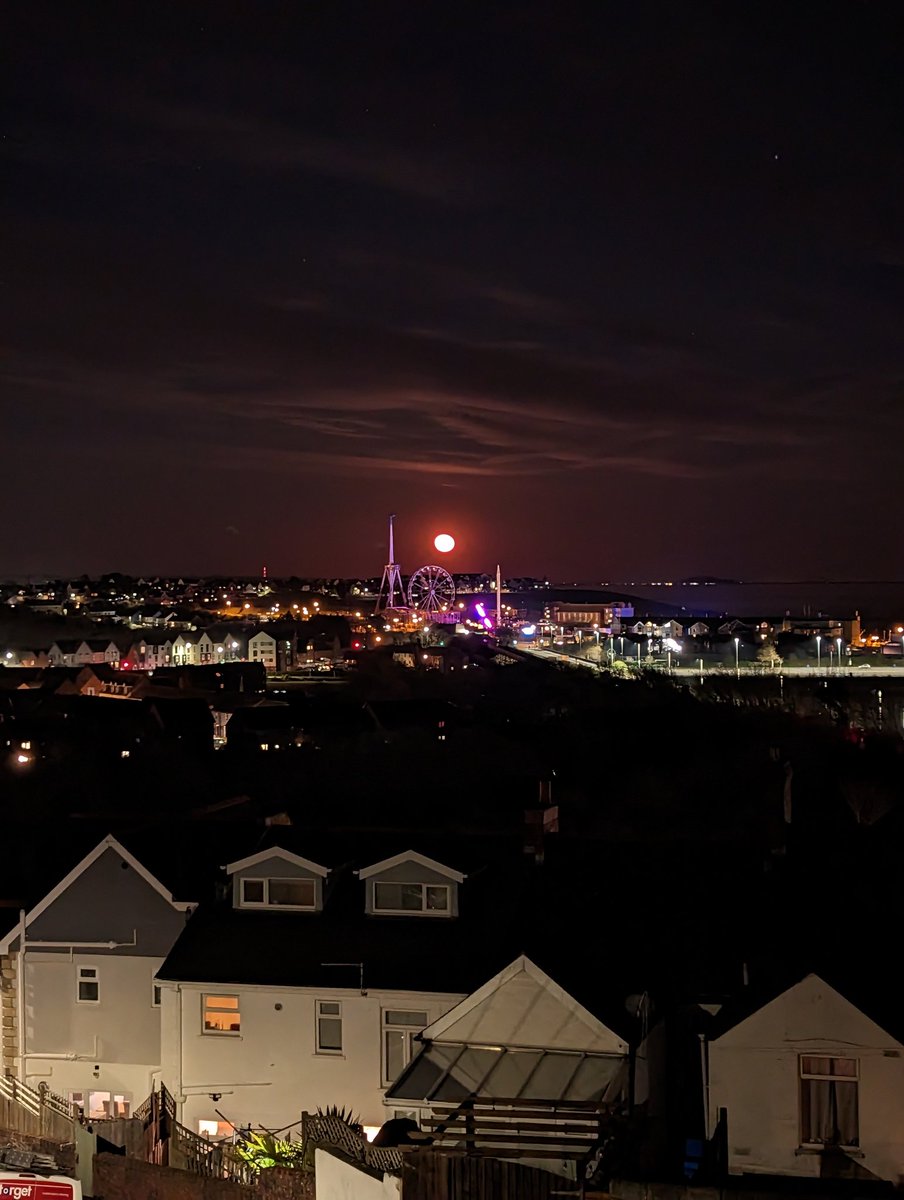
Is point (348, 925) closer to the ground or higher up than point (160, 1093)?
higher up

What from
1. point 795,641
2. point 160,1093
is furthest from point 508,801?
point 795,641

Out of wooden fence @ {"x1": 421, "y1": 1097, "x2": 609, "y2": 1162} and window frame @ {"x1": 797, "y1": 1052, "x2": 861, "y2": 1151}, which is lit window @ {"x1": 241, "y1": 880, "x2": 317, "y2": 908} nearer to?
wooden fence @ {"x1": 421, "y1": 1097, "x2": 609, "y2": 1162}

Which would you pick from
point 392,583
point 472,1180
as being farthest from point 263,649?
point 472,1180

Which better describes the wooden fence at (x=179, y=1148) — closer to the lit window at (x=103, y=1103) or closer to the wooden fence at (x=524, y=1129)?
the wooden fence at (x=524, y=1129)

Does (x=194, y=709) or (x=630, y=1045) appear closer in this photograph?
(x=630, y=1045)

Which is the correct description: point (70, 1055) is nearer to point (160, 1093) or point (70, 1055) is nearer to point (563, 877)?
point (160, 1093)
